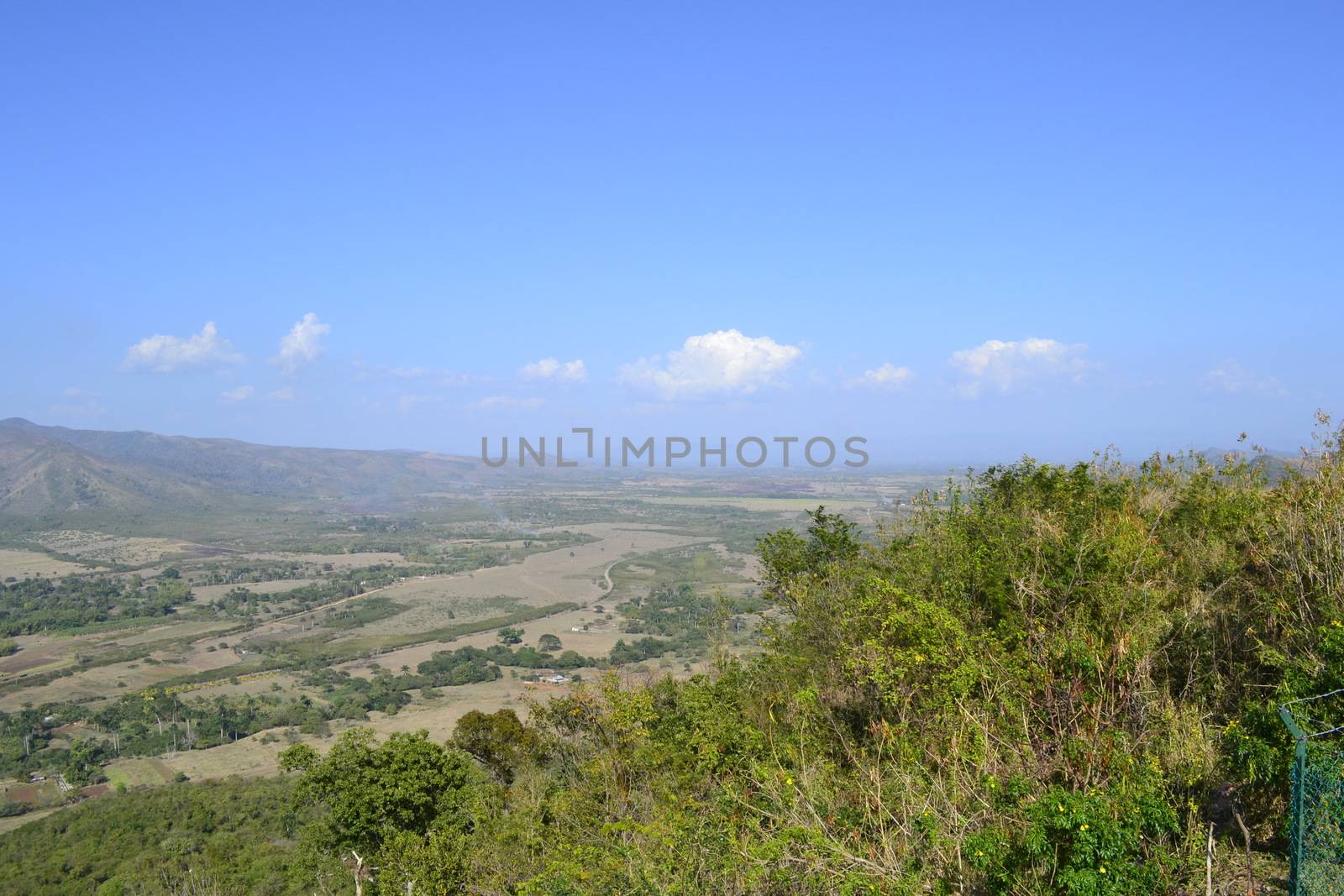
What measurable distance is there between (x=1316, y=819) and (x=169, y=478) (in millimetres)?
179716

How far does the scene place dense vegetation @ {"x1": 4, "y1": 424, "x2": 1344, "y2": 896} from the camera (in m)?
5.82

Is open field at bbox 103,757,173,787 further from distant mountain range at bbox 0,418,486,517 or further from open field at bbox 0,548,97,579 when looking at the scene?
distant mountain range at bbox 0,418,486,517

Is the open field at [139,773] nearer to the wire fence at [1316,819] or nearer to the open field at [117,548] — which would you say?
the wire fence at [1316,819]

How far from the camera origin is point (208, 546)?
99688 mm

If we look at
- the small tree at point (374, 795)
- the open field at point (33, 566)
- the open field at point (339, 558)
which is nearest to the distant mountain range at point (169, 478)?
the open field at point (33, 566)

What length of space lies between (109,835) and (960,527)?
2507 centimetres

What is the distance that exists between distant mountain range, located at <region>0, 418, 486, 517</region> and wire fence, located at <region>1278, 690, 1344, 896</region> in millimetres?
153287

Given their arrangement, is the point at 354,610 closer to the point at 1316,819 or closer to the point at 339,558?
the point at 339,558

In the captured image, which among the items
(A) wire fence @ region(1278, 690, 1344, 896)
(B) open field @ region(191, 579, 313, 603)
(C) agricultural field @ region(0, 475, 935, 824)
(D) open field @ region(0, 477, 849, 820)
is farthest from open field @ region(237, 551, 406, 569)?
(A) wire fence @ region(1278, 690, 1344, 896)

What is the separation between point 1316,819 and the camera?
4.89 metres

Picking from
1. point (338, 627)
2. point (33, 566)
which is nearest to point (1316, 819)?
point (338, 627)

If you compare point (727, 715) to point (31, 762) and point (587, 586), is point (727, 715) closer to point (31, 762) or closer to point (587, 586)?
point (31, 762)

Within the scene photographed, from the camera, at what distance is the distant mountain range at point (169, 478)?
134875 millimetres

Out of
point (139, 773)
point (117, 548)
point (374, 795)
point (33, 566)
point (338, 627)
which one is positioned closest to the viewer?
point (374, 795)
